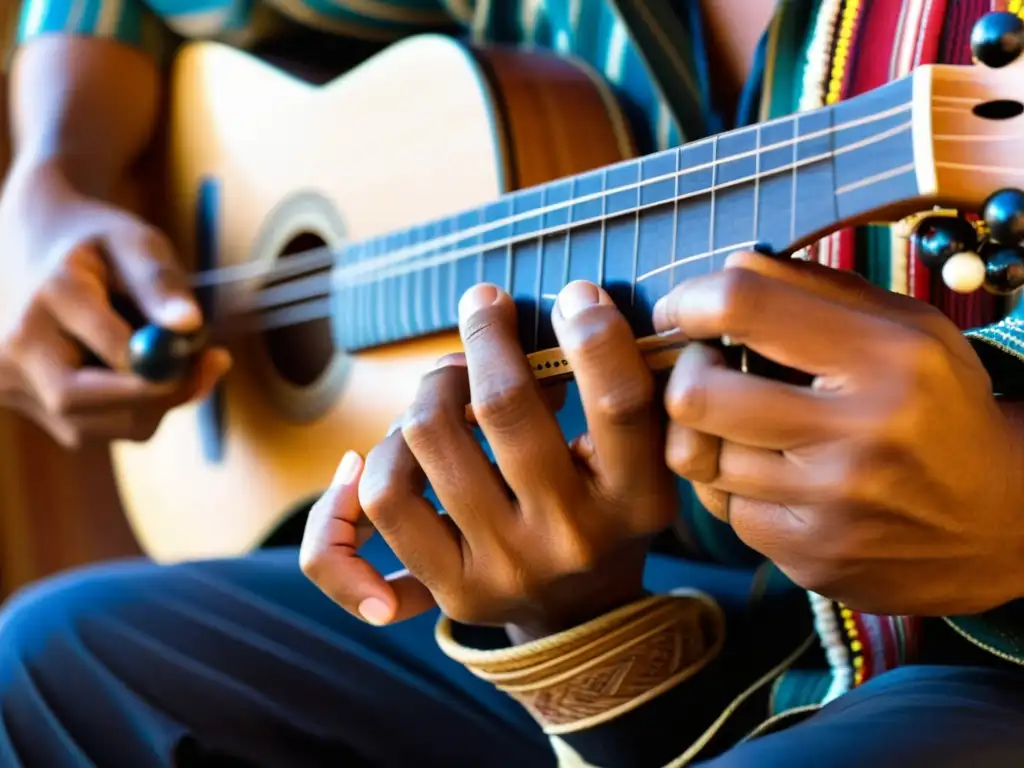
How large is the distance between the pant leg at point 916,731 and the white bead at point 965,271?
172 millimetres

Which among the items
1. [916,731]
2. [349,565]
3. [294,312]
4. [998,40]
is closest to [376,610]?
[349,565]

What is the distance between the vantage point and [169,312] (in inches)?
31.3

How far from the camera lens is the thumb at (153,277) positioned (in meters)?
0.80

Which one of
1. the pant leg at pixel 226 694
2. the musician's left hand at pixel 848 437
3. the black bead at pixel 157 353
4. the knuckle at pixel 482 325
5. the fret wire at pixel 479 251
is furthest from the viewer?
the black bead at pixel 157 353

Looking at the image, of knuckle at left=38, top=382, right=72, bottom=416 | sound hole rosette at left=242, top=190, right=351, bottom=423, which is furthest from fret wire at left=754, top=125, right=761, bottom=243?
knuckle at left=38, top=382, right=72, bottom=416

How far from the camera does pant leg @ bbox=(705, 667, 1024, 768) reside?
0.36m

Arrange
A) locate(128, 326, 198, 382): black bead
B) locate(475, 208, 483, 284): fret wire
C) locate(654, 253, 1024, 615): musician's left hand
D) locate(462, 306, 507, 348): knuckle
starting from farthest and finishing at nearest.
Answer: locate(128, 326, 198, 382): black bead → locate(475, 208, 483, 284): fret wire → locate(462, 306, 507, 348): knuckle → locate(654, 253, 1024, 615): musician's left hand

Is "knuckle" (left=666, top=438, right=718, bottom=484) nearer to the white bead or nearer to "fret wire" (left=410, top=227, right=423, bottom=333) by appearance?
the white bead

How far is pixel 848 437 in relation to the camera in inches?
12.4

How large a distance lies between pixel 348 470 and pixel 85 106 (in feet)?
2.28

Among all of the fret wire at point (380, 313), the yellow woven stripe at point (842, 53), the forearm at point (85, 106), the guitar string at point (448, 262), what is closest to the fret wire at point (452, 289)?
the guitar string at point (448, 262)

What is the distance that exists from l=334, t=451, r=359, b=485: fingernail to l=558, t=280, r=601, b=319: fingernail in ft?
0.48

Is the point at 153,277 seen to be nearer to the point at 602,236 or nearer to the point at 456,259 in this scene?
the point at 456,259

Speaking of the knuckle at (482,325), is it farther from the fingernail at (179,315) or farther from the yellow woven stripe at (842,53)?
the fingernail at (179,315)
